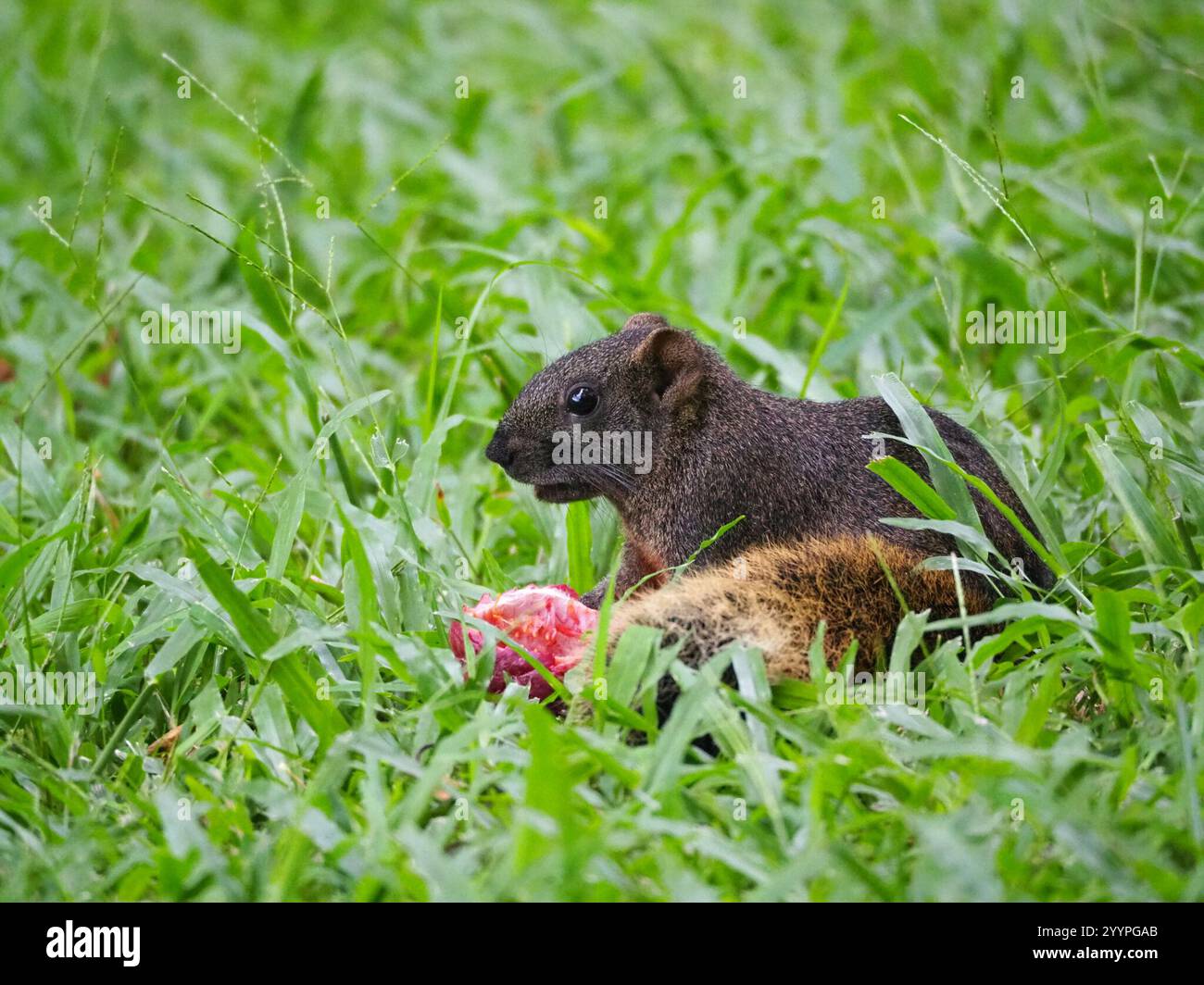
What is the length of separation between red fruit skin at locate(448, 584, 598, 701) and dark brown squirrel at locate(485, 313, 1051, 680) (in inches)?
6.2

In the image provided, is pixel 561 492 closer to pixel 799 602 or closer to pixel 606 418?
pixel 606 418

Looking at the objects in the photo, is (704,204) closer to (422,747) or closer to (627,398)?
(627,398)

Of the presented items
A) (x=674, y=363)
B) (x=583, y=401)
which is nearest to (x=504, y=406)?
(x=583, y=401)

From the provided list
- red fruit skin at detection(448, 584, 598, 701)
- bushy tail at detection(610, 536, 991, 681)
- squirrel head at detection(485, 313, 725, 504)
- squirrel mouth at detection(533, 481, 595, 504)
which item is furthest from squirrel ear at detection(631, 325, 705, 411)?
red fruit skin at detection(448, 584, 598, 701)

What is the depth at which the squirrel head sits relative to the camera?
3.61m

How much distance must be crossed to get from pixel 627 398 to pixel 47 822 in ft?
5.61

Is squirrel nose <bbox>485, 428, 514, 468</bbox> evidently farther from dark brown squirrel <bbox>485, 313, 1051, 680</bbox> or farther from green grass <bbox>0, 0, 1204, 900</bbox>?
green grass <bbox>0, 0, 1204, 900</bbox>

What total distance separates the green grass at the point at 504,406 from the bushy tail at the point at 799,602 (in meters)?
0.14

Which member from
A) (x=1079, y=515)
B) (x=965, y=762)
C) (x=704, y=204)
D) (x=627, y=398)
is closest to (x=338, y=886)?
(x=965, y=762)

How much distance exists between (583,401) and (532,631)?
74cm

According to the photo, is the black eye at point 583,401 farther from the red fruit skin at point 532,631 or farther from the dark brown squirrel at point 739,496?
the red fruit skin at point 532,631

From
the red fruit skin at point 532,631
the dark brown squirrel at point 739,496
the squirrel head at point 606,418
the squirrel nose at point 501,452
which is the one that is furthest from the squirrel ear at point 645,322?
the red fruit skin at point 532,631

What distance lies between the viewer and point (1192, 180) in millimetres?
5898

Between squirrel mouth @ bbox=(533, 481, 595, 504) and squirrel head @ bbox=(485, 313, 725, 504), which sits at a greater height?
squirrel head @ bbox=(485, 313, 725, 504)
